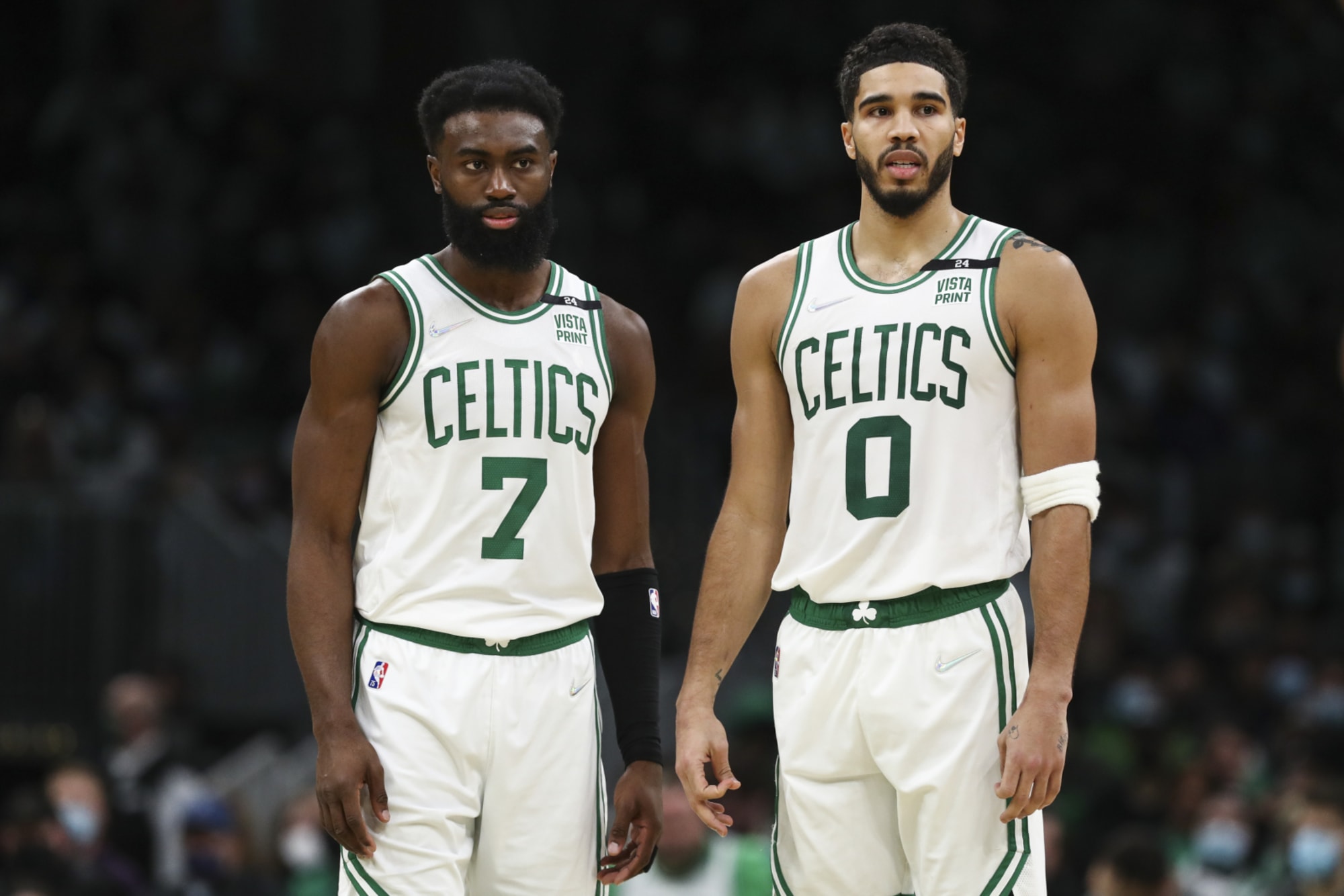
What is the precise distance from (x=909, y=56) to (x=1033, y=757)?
1.80 m

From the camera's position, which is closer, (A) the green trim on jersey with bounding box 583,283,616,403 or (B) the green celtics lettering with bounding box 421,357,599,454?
(B) the green celtics lettering with bounding box 421,357,599,454

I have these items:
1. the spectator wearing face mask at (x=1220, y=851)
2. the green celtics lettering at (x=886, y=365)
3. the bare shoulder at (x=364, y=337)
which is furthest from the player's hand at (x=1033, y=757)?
the spectator wearing face mask at (x=1220, y=851)

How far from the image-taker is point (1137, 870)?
25.7ft

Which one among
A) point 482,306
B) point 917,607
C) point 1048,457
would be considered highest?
point 482,306

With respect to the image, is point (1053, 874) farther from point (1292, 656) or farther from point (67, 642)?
point (67, 642)

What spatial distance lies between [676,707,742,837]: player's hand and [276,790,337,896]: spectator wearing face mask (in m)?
5.37

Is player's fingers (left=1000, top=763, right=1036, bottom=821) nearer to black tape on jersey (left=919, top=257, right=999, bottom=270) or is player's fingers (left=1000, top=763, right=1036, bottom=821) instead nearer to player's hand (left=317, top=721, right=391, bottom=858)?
black tape on jersey (left=919, top=257, right=999, bottom=270)

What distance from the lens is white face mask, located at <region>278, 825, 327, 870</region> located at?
10.4m

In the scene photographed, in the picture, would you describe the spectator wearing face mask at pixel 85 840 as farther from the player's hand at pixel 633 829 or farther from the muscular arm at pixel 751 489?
the muscular arm at pixel 751 489

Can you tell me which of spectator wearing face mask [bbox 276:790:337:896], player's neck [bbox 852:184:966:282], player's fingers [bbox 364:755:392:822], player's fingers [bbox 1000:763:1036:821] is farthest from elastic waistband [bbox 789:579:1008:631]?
spectator wearing face mask [bbox 276:790:337:896]

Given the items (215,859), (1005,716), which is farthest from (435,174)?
(215,859)

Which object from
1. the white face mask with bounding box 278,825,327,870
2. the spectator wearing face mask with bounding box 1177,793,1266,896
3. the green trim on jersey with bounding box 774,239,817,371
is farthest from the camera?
the white face mask with bounding box 278,825,327,870

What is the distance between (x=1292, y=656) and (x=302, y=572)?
981cm

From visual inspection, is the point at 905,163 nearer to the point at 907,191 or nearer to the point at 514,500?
the point at 907,191
